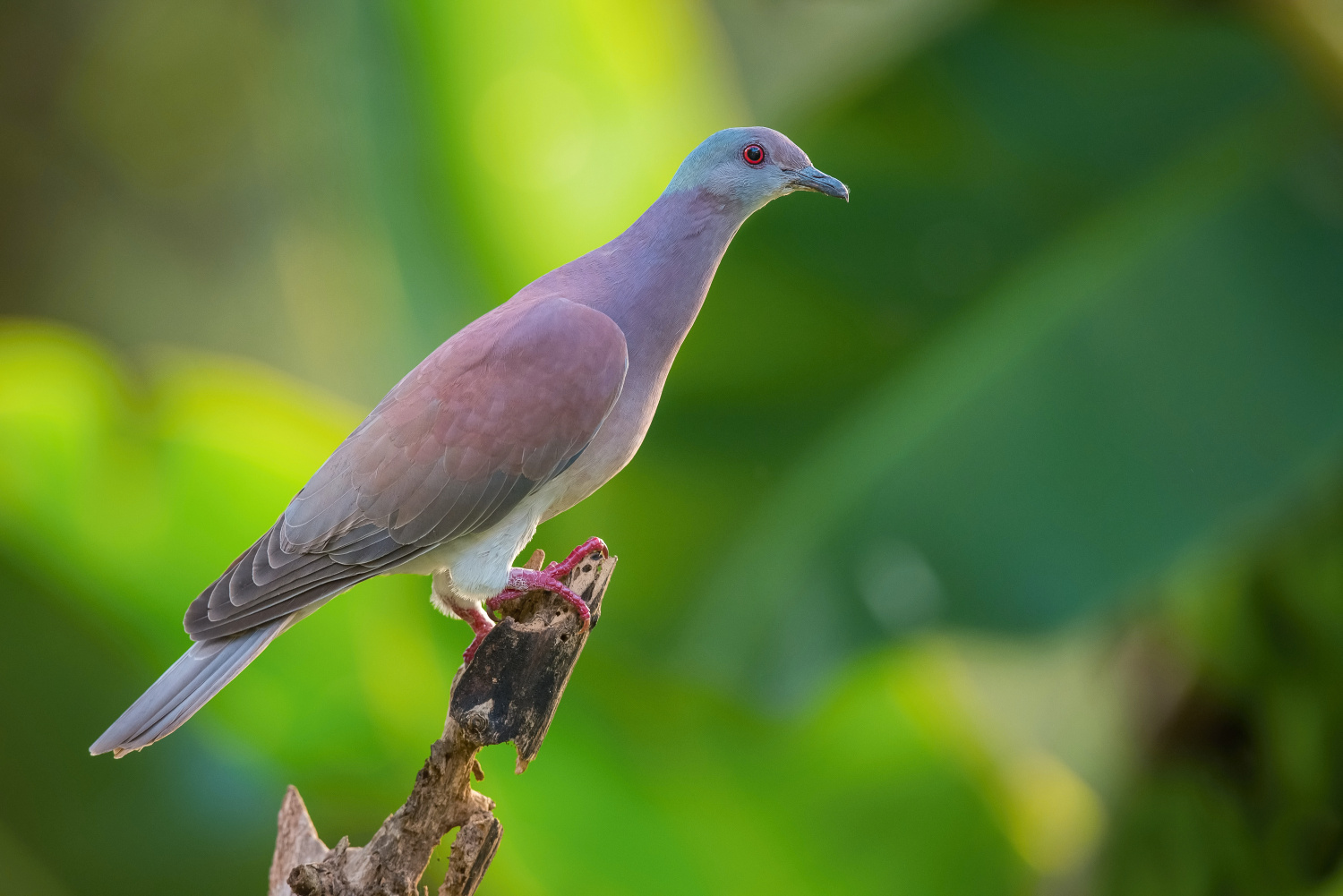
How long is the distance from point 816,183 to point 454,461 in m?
0.91

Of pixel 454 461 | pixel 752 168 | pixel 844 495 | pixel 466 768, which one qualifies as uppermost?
pixel 752 168

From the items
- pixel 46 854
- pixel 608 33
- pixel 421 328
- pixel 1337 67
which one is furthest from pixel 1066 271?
pixel 46 854

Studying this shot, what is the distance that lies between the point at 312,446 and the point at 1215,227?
8.11 ft

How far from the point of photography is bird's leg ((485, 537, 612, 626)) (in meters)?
2.39

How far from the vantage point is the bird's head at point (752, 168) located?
2520 millimetres

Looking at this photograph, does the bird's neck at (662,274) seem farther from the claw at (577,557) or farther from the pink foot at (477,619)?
the pink foot at (477,619)

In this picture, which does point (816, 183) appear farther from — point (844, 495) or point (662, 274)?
point (844, 495)

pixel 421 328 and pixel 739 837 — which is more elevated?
pixel 421 328

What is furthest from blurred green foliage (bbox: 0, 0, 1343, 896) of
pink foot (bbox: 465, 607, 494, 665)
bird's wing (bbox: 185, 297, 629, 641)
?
bird's wing (bbox: 185, 297, 629, 641)

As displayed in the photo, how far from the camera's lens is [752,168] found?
2521 millimetres

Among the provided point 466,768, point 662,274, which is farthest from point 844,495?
point 466,768

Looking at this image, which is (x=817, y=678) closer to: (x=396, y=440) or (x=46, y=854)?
(x=396, y=440)

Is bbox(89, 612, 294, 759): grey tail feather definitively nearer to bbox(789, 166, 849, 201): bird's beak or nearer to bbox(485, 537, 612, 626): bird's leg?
bbox(485, 537, 612, 626): bird's leg

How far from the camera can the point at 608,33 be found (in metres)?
4.00
